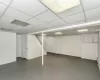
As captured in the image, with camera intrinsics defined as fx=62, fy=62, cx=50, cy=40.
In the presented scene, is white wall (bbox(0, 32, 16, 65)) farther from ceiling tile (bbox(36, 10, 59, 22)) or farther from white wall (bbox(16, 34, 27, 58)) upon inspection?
ceiling tile (bbox(36, 10, 59, 22))

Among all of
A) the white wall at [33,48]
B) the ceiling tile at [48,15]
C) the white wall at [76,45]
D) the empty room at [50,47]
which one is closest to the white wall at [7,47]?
the empty room at [50,47]

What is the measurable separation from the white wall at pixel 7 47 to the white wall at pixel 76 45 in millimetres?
4919

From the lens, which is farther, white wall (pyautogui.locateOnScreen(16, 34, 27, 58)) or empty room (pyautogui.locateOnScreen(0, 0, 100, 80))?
white wall (pyautogui.locateOnScreen(16, 34, 27, 58))

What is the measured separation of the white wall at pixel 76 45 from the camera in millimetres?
5379

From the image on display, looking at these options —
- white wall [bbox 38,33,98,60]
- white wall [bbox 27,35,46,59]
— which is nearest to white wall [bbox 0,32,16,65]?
white wall [bbox 27,35,46,59]

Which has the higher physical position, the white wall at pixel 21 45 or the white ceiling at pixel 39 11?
the white ceiling at pixel 39 11

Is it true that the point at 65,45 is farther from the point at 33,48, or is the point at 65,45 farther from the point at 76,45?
the point at 33,48

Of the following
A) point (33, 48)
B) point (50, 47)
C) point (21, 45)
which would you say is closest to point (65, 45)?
point (50, 47)

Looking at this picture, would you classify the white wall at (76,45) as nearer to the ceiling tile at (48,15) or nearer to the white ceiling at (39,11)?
the white ceiling at (39,11)

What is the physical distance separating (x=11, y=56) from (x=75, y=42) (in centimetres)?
593

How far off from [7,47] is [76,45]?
6.10 metres

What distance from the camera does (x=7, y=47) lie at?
170 inches

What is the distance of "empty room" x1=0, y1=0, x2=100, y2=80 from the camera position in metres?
2.58

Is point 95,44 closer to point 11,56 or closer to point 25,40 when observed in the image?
point 25,40
